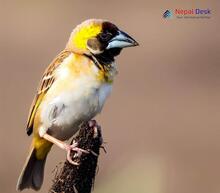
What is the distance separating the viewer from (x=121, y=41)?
14.5ft

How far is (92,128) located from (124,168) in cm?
17

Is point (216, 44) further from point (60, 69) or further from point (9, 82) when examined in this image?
point (60, 69)

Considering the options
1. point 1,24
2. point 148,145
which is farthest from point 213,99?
point 1,24

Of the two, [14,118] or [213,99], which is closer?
[14,118]

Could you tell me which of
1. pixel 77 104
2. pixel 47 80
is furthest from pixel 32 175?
pixel 77 104

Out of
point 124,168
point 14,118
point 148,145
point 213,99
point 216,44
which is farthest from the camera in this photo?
point 216,44

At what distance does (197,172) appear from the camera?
7.50 meters

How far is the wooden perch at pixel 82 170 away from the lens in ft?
11.8

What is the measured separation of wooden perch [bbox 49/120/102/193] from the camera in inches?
142
